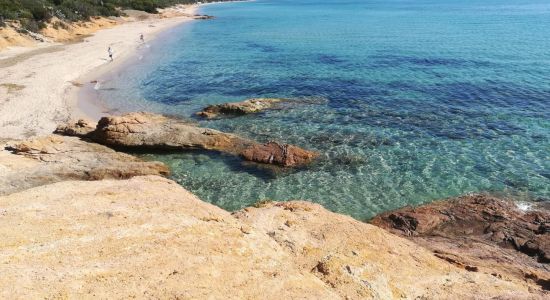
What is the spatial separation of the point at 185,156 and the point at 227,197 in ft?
16.9

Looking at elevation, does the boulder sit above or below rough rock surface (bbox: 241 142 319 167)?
above

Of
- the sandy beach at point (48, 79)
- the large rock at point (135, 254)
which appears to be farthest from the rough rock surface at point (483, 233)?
the sandy beach at point (48, 79)

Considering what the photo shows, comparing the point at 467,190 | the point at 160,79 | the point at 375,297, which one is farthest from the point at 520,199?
the point at 160,79

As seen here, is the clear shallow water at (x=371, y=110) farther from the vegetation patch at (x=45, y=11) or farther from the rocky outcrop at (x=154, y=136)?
the vegetation patch at (x=45, y=11)

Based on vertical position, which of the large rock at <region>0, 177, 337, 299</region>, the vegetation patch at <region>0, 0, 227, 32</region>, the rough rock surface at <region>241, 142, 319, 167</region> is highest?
the vegetation patch at <region>0, 0, 227, 32</region>

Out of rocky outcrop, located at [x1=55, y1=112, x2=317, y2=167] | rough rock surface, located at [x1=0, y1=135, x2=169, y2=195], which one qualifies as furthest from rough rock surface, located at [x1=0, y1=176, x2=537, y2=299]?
rocky outcrop, located at [x1=55, y1=112, x2=317, y2=167]

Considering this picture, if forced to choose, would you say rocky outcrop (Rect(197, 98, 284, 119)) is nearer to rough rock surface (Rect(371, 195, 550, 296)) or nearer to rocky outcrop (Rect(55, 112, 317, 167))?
rocky outcrop (Rect(55, 112, 317, 167))

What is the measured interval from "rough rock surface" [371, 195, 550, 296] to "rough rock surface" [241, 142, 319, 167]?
20.6 ft

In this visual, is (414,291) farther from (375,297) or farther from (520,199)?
(520,199)

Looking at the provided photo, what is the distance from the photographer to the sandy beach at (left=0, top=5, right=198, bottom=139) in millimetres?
26627

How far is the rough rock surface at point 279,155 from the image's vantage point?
69.2ft

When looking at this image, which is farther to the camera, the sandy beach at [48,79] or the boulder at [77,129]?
the sandy beach at [48,79]

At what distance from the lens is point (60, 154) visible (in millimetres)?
19172

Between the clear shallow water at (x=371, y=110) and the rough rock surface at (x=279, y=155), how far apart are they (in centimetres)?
74
